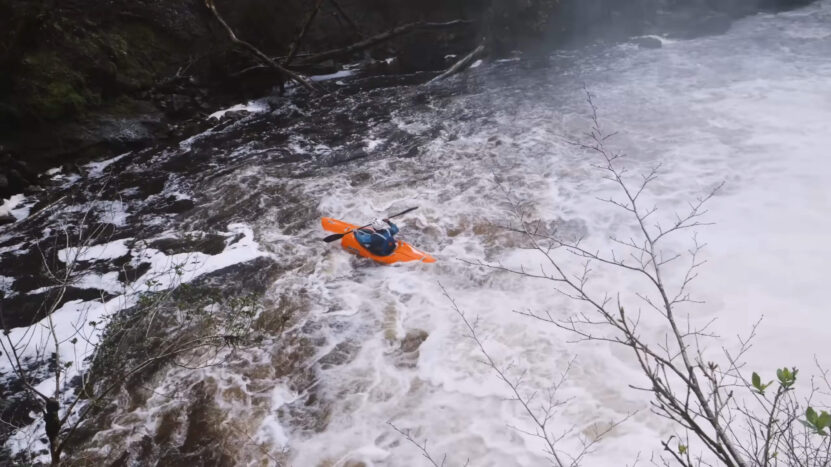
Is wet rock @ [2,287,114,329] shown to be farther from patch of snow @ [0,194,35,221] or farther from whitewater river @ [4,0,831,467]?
patch of snow @ [0,194,35,221]

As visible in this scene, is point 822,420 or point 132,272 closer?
point 822,420

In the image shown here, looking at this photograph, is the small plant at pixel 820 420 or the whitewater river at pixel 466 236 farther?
the whitewater river at pixel 466 236

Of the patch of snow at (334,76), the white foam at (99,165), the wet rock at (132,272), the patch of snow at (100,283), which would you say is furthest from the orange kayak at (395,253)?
the patch of snow at (334,76)

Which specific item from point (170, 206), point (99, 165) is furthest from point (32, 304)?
point (99, 165)

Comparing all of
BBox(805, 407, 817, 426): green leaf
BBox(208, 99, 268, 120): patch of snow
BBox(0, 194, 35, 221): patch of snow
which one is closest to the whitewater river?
BBox(208, 99, 268, 120): patch of snow

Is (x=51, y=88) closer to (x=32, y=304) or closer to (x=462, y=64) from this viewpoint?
(x=32, y=304)

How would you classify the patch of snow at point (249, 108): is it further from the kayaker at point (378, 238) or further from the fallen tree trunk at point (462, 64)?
the kayaker at point (378, 238)
